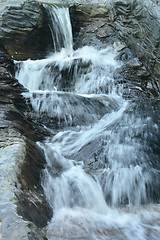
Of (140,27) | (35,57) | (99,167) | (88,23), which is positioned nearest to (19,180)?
(99,167)

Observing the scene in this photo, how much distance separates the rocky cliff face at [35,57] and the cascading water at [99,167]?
0.29m

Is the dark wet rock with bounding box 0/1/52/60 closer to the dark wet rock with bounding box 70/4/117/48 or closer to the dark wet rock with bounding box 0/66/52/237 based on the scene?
the dark wet rock with bounding box 70/4/117/48

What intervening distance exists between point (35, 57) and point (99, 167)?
19.5 feet

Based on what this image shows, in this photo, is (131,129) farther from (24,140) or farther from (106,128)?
(24,140)

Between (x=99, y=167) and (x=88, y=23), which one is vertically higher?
(x=88, y=23)

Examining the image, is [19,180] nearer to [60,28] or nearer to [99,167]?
[99,167]

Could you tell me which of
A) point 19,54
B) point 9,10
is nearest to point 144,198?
point 19,54

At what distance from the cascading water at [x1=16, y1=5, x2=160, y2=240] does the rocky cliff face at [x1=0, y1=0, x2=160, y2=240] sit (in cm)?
29

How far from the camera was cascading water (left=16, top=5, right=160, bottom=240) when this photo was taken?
269cm

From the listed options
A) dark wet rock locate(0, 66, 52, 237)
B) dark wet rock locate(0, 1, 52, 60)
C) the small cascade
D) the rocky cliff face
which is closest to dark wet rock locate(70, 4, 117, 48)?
the rocky cliff face

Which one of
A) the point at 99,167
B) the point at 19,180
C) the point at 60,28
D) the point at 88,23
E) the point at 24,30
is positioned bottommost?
the point at 99,167

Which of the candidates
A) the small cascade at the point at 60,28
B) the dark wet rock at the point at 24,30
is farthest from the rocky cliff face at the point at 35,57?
the small cascade at the point at 60,28

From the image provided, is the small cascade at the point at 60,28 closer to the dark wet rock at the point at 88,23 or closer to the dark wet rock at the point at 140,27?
the dark wet rock at the point at 88,23

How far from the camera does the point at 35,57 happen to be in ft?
27.6
